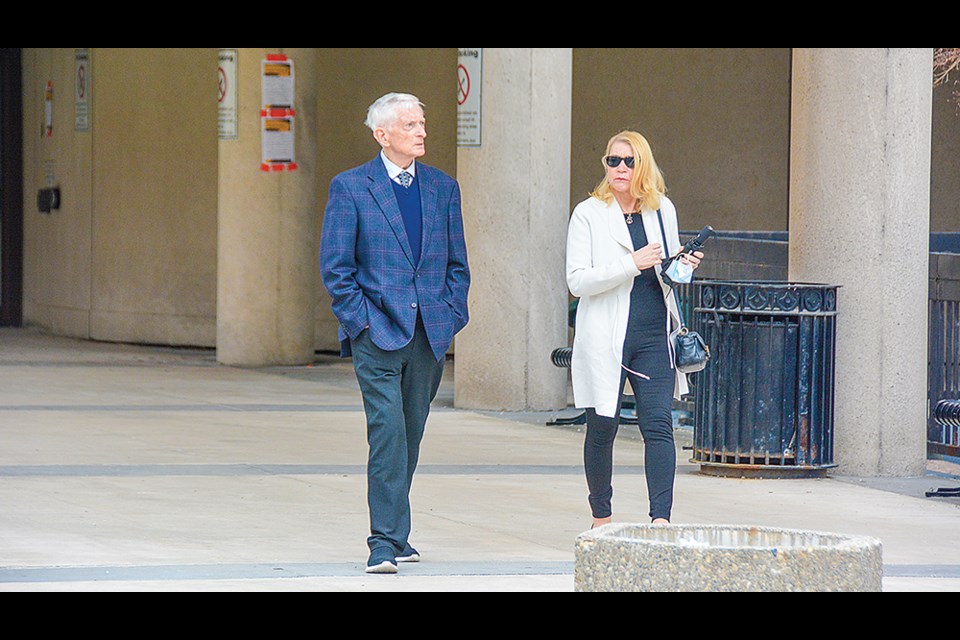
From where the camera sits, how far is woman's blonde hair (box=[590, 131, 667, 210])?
24.5 ft

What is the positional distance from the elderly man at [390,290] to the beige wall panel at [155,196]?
41.9 feet

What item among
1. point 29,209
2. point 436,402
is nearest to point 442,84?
point 436,402

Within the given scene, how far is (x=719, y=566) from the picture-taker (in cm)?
503

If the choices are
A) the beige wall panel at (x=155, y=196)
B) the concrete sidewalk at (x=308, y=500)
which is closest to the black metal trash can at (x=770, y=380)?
the concrete sidewalk at (x=308, y=500)

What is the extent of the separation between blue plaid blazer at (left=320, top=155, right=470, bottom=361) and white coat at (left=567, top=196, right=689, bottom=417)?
1.93 ft

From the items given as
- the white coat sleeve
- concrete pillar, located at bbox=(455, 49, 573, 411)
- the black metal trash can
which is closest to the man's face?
the white coat sleeve

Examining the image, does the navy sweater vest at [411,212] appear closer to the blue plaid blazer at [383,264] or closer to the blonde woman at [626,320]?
the blue plaid blazer at [383,264]

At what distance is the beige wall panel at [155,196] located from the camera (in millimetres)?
19781

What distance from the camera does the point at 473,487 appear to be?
9.62m

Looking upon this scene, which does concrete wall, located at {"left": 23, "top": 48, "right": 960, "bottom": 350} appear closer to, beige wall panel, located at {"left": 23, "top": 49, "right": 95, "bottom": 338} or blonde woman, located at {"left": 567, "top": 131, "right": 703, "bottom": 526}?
beige wall panel, located at {"left": 23, "top": 49, "right": 95, "bottom": 338}

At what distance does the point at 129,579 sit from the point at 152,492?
2.60 m

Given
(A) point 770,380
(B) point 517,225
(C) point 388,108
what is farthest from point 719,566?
(B) point 517,225
